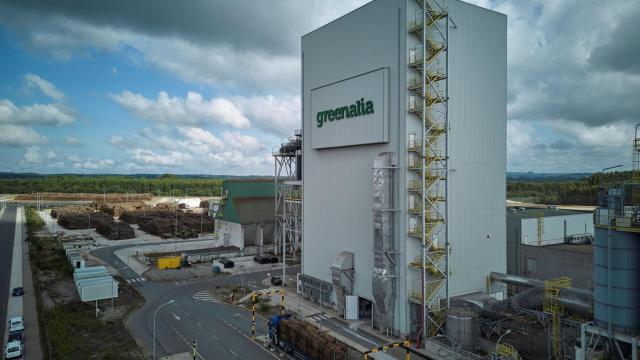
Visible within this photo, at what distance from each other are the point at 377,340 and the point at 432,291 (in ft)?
16.0

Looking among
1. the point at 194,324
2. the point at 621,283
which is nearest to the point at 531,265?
the point at 621,283

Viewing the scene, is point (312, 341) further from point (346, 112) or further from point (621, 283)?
point (346, 112)

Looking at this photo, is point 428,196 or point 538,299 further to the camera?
point 428,196

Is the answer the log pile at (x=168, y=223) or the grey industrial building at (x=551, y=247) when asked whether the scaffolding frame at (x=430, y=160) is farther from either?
the log pile at (x=168, y=223)

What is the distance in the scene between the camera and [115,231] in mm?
77000

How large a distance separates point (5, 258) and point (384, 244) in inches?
2209

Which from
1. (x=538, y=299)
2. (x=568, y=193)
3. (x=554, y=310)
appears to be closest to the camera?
(x=554, y=310)

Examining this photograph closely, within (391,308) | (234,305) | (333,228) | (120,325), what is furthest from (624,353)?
(120,325)

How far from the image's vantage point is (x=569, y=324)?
2162 centimetres

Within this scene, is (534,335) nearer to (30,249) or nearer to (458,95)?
(458,95)

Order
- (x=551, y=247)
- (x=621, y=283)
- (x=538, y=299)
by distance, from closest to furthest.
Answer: (x=621, y=283) → (x=538, y=299) → (x=551, y=247)

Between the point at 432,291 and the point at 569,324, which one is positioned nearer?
the point at 569,324

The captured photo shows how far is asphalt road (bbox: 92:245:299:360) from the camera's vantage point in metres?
26.4

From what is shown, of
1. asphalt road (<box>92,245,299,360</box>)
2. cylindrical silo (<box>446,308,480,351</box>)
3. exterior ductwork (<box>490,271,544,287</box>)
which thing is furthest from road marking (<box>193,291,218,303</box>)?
exterior ductwork (<box>490,271,544,287</box>)
